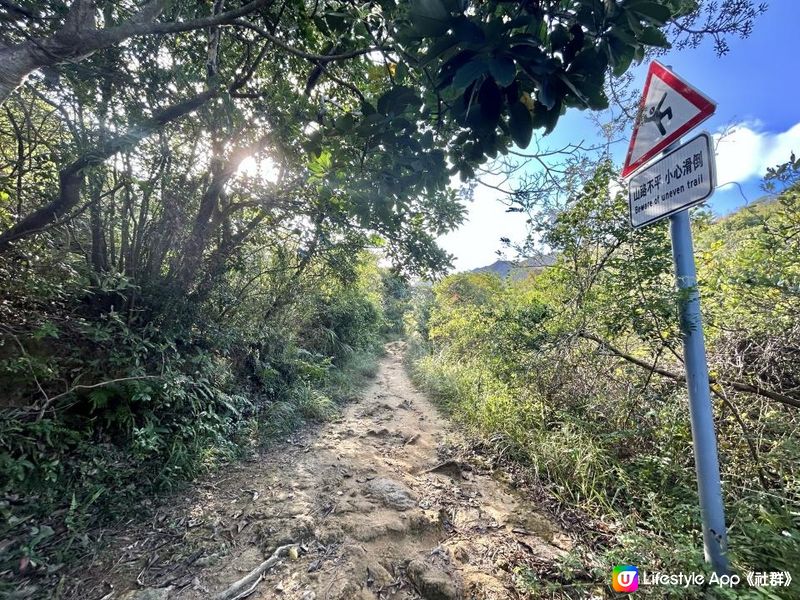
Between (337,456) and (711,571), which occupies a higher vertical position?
(711,571)

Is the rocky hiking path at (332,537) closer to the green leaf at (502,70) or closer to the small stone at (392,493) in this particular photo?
the small stone at (392,493)

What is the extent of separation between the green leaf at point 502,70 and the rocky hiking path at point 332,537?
2481 mm

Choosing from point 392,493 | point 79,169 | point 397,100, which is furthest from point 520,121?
point 79,169

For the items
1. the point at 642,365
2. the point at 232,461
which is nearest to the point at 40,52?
the point at 232,461

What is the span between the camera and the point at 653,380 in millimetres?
2492

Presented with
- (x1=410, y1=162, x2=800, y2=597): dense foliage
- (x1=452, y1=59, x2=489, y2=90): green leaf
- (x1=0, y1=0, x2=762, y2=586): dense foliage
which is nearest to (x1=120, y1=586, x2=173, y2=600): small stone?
(x1=0, y1=0, x2=762, y2=586): dense foliage

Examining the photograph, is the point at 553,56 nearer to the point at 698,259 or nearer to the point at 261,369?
the point at 698,259

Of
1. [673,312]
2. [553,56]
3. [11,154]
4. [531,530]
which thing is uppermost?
[11,154]

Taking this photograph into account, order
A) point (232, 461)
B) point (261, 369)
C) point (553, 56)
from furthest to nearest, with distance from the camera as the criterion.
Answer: point (261, 369) < point (232, 461) < point (553, 56)

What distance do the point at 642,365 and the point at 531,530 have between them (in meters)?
1.53

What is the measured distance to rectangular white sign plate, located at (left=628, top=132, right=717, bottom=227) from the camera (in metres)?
1.08

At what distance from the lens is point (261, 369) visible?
475cm

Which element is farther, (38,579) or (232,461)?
(232,461)

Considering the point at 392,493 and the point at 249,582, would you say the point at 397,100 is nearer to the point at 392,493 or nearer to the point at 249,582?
the point at 249,582
